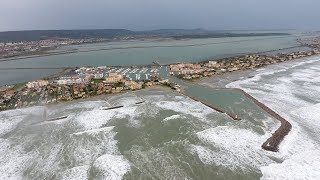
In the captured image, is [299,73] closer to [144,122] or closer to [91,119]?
[144,122]

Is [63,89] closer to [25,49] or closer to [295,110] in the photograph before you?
[295,110]

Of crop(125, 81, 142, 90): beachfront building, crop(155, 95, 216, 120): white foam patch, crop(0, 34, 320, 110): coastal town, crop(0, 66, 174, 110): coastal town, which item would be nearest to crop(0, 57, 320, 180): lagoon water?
crop(155, 95, 216, 120): white foam patch

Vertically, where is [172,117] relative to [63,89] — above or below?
above

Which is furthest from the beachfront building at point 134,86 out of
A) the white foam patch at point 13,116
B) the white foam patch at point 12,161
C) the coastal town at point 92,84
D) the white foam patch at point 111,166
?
the white foam patch at point 111,166

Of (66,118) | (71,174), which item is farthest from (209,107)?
(71,174)

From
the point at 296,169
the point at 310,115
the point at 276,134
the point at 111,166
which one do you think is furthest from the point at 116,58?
the point at 296,169

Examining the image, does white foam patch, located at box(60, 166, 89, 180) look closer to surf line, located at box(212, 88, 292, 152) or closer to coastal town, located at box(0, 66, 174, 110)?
surf line, located at box(212, 88, 292, 152)

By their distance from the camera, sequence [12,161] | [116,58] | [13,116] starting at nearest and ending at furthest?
[12,161], [13,116], [116,58]
